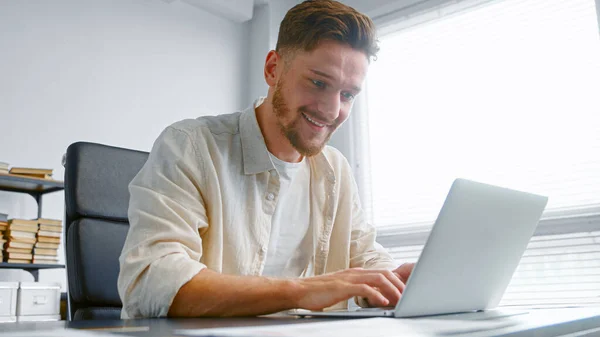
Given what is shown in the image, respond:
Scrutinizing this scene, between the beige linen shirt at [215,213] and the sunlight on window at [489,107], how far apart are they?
5.27 ft

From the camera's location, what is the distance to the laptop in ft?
2.36

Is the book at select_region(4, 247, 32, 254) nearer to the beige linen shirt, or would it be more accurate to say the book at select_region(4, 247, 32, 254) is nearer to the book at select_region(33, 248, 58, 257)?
the book at select_region(33, 248, 58, 257)

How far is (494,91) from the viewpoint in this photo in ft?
9.87

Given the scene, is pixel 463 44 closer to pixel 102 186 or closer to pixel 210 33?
pixel 210 33

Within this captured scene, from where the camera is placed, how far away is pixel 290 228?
136 cm

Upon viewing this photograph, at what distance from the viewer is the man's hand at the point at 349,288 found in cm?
79

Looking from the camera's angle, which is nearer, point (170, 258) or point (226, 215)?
point (170, 258)

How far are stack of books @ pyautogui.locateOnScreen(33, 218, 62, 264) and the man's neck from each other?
5.80ft

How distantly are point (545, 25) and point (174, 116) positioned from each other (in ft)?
7.26

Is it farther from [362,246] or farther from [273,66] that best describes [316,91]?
[362,246]

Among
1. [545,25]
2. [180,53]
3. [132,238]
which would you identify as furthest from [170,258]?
[180,53]

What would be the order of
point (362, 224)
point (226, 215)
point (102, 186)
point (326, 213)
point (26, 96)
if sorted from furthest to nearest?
point (26, 96)
point (362, 224)
point (326, 213)
point (102, 186)
point (226, 215)

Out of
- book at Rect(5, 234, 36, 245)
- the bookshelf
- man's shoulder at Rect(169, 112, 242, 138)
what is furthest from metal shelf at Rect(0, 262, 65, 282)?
man's shoulder at Rect(169, 112, 242, 138)

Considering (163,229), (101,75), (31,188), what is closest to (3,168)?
(31,188)
